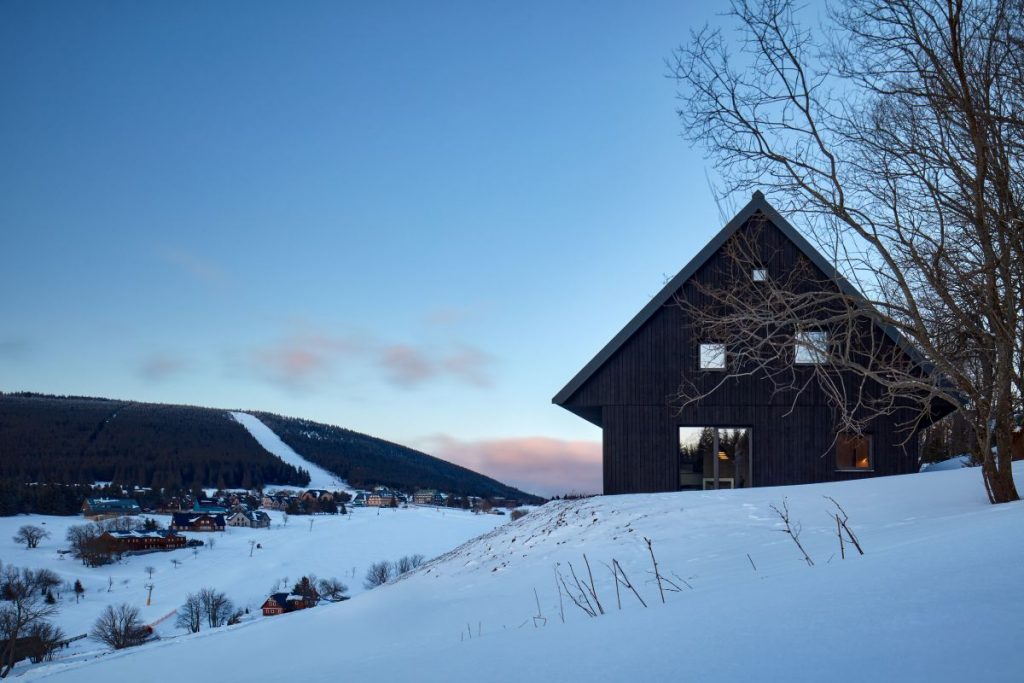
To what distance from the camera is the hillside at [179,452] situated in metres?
114

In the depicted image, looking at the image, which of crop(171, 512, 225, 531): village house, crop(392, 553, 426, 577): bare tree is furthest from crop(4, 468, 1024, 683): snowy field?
crop(171, 512, 225, 531): village house

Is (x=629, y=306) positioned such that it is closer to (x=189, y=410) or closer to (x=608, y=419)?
(x=608, y=419)

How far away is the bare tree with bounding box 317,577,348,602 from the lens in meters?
57.8

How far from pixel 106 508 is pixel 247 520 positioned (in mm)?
19805

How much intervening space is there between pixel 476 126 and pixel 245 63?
648 centimetres

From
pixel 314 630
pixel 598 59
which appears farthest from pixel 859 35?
pixel 314 630

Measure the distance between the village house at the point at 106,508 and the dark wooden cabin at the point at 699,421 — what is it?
97.2 m

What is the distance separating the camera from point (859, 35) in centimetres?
750

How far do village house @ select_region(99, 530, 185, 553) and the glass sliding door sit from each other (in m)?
81.8

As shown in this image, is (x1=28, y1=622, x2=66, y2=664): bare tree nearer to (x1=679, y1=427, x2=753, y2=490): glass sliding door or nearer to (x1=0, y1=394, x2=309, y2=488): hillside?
(x1=679, y1=427, x2=753, y2=490): glass sliding door

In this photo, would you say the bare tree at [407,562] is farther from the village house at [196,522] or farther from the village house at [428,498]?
the village house at [428,498]

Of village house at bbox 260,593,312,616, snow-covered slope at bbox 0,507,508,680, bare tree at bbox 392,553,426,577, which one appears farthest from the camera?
bare tree at bbox 392,553,426,577

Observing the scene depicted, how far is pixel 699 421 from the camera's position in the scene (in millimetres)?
15898

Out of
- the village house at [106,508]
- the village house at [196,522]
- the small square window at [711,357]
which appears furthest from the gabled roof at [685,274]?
the village house at [106,508]
